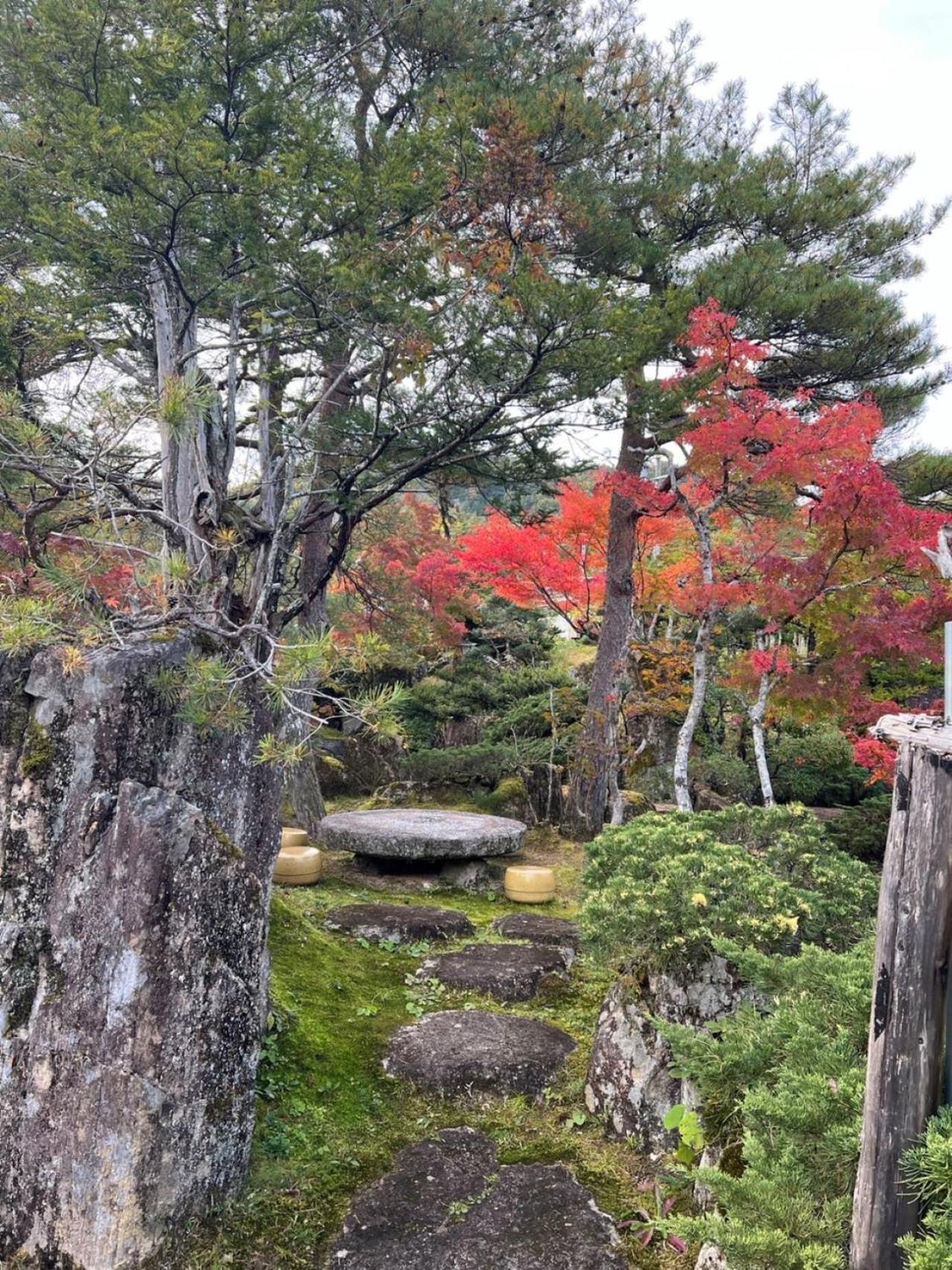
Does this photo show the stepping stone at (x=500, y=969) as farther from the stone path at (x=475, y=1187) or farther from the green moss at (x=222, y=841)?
the green moss at (x=222, y=841)

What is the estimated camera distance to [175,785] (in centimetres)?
364

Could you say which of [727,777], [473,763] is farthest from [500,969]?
[727,777]

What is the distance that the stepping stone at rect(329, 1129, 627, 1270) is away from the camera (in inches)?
119

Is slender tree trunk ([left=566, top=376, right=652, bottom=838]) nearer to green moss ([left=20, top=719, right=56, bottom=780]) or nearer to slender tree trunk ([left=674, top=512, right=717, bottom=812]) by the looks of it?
slender tree trunk ([left=674, top=512, right=717, bottom=812])

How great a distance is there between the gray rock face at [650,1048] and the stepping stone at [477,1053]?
473 millimetres

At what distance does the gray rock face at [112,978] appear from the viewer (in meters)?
3.01

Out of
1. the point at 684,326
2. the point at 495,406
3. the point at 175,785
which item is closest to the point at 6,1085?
the point at 175,785

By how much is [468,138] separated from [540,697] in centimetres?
843

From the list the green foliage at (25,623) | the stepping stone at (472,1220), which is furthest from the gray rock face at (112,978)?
the stepping stone at (472,1220)

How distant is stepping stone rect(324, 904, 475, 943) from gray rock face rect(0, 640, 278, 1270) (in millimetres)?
3039

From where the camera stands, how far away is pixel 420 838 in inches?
319

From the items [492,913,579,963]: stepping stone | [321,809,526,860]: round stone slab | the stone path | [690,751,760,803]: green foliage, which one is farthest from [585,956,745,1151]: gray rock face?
[690,751,760,803]: green foliage

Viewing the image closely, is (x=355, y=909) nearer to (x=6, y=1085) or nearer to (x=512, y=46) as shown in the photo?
(x=6, y=1085)

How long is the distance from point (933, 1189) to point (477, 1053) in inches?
116
